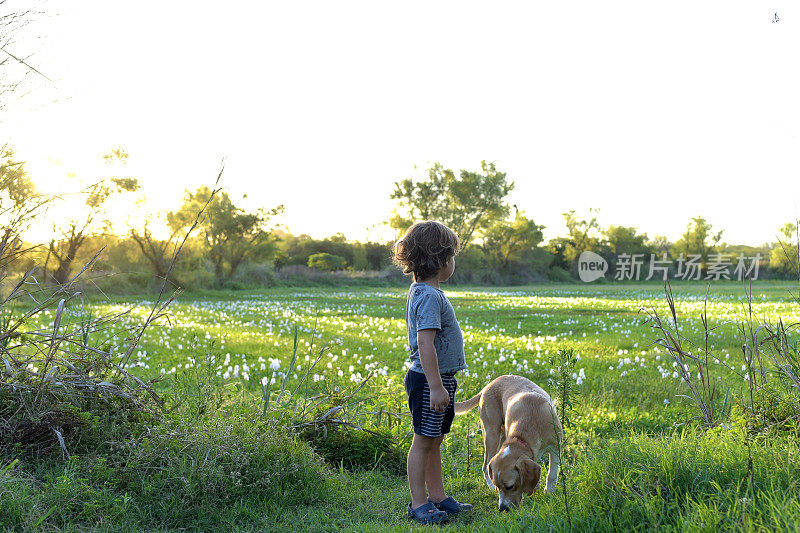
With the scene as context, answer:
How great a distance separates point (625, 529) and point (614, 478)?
37 cm

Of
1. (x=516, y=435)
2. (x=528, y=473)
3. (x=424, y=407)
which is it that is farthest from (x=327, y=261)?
(x=528, y=473)

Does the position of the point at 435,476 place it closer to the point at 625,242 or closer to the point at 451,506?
the point at 451,506

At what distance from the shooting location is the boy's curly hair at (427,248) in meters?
3.95

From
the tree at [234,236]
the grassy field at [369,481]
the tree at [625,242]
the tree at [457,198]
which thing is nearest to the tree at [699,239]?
the tree at [625,242]

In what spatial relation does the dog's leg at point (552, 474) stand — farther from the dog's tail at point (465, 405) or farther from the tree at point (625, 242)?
the tree at point (625, 242)

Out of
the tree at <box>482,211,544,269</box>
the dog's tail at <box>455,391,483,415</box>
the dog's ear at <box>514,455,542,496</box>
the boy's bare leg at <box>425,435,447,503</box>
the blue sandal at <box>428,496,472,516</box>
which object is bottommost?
the blue sandal at <box>428,496,472,516</box>

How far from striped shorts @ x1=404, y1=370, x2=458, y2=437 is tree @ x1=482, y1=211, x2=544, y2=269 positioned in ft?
241

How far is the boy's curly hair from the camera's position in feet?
13.0

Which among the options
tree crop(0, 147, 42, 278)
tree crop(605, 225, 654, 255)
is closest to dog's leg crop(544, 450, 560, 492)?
tree crop(0, 147, 42, 278)

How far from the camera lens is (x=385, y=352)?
10.4 meters

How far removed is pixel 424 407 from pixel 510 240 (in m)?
76.4

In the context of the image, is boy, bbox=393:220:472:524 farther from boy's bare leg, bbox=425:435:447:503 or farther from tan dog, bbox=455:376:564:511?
tan dog, bbox=455:376:564:511

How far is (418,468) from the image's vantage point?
3820mm

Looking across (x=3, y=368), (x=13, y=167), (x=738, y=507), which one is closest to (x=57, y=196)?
(x=13, y=167)
